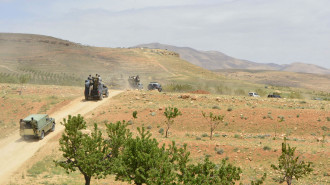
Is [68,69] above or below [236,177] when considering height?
above

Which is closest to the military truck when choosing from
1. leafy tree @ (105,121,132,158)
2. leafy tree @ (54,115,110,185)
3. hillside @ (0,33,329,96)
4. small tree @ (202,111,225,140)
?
leafy tree @ (54,115,110,185)

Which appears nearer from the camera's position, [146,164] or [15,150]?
[146,164]

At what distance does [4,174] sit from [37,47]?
99.0 m

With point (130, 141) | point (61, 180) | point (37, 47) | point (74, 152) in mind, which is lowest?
point (61, 180)

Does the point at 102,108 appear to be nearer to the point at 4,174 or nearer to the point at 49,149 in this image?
the point at 49,149

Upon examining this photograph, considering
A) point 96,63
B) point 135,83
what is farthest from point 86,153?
point 96,63

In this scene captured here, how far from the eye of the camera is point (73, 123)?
1459cm

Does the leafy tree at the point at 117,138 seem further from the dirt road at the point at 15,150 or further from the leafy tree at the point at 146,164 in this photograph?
the dirt road at the point at 15,150

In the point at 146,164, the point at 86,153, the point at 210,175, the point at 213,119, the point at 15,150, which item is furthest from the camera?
the point at 213,119

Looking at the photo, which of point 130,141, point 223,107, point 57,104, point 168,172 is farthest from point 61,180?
point 223,107

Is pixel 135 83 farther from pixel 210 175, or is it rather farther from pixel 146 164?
pixel 210 175

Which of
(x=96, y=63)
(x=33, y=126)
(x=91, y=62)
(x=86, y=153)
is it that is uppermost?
(x=91, y=62)

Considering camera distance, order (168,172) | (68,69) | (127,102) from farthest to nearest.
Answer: (68,69) < (127,102) < (168,172)

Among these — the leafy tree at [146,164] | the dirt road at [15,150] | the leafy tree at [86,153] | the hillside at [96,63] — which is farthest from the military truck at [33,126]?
the hillside at [96,63]
